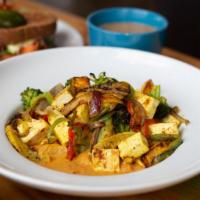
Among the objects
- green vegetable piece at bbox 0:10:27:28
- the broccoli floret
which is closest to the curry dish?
the broccoli floret

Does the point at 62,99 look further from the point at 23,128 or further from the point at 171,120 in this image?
the point at 171,120

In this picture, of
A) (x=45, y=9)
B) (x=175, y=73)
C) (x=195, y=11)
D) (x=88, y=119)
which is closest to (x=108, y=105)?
(x=88, y=119)

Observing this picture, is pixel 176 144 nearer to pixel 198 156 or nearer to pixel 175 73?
pixel 198 156

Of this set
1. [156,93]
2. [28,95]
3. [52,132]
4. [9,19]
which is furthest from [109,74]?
[9,19]

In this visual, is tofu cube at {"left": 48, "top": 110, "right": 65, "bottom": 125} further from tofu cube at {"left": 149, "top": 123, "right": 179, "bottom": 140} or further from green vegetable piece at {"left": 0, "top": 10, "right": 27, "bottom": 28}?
green vegetable piece at {"left": 0, "top": 10, "right": 27, "bottom": 28}

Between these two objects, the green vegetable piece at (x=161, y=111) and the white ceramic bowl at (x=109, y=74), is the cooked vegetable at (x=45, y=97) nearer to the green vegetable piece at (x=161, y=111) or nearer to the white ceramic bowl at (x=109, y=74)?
the white ceramic bowl at (x=109, y=74)

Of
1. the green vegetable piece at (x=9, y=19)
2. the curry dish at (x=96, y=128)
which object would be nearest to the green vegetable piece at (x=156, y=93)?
the curry dish at (x=96, y=128)

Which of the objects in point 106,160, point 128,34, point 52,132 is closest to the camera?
point 106,160
